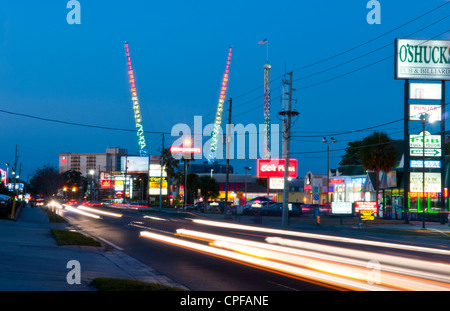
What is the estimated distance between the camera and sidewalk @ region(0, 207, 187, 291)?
1072 cm

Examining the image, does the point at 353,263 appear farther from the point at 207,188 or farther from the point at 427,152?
the point at 207,188

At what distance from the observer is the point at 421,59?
50.6 m

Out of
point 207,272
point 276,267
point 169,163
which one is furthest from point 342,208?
point 169,163

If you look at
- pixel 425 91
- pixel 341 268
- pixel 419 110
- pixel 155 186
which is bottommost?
pixel 341 268

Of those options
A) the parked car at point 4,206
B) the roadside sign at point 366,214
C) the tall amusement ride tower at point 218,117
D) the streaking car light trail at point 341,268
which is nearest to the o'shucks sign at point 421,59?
the roadside sign at point 366,214

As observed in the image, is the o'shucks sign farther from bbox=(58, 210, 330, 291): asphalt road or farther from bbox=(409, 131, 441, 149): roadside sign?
bbox=(58, 210, 330, 291): asphalt road

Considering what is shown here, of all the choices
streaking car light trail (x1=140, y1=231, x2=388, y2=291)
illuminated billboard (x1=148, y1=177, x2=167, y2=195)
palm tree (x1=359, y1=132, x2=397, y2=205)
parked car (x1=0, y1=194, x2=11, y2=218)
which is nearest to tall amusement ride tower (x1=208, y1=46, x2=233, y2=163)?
illuminated billboard (x1=148, y1=177, x2=167, y2=195)

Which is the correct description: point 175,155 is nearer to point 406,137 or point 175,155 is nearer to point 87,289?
point 406,137

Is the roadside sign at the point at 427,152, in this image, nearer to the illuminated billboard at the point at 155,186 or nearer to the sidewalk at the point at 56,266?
the sidewalk at the point at 56,266

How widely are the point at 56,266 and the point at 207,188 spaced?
84.8 metres

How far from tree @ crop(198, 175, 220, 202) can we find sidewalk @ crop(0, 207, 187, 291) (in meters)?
77.2

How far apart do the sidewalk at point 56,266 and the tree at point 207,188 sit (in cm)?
7718

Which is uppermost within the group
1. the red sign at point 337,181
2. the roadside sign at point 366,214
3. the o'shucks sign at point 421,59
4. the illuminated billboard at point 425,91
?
the o'shucks sign at point 421,59

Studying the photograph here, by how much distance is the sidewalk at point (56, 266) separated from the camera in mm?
10719
